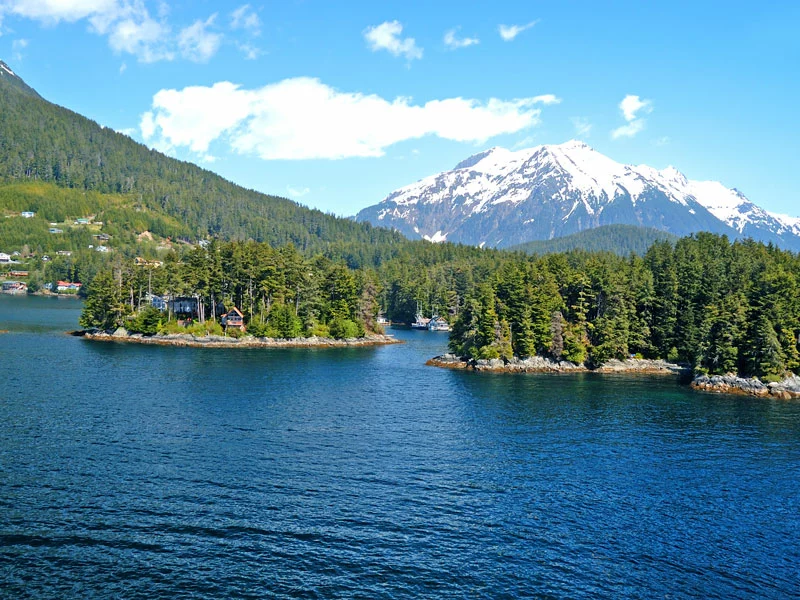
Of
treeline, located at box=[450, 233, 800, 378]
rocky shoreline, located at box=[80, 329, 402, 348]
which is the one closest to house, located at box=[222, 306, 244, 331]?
rocky shoreline, located at box=[80, 329, 402, 348]

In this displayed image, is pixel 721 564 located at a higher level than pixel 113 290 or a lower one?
lower

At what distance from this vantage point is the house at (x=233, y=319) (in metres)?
154

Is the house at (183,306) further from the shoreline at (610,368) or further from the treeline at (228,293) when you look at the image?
the shoreline at (610,368)

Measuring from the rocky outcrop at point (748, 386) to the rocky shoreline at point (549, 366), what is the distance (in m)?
16.0

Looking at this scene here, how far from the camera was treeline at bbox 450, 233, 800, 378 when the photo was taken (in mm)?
113500

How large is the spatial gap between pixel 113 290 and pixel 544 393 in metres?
110

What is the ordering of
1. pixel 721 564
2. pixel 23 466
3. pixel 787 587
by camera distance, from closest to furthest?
1. pixel 787 587
2. pixel 721 564
3. pixel 23 466

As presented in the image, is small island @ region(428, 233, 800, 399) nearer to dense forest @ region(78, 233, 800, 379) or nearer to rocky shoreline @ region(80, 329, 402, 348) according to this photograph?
dense forest @ region(78, 233, 800, 379)

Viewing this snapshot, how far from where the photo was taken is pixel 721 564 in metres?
41.3

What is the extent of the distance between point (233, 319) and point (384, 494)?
113 meters

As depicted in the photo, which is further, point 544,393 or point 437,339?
point 437,339

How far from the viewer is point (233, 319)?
155 m

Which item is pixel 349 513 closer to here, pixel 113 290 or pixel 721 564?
pixel 721 564

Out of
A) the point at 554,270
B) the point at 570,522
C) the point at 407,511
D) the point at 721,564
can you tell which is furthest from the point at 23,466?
the point at 554,270
